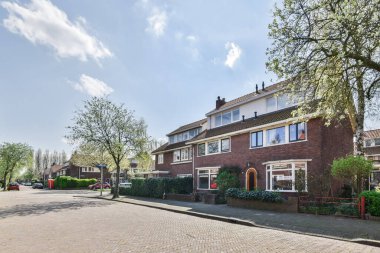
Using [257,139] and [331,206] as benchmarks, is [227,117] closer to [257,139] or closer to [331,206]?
[257,139]

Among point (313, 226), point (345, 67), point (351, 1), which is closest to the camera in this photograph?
point (351, 1)

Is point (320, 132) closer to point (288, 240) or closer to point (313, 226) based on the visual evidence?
point (313, 226)

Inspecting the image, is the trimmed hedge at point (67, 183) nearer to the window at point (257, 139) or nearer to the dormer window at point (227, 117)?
the dormer window at point (227, 117)

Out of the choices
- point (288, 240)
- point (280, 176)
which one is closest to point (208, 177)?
point (280, 176)

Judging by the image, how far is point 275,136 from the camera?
24250mm

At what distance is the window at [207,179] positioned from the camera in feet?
100

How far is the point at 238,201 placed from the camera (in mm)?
21625

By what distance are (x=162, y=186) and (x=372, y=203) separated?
1943 centimetres

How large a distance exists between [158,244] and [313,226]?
682 cm

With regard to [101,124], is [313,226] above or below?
below

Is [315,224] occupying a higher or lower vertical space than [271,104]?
lower

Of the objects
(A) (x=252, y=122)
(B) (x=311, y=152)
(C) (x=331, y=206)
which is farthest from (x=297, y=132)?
(C) (x=331, y=206)

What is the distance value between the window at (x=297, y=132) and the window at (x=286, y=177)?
1.67m

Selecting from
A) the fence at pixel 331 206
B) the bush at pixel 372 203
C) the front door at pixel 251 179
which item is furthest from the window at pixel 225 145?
the bush at pixel 372 203
